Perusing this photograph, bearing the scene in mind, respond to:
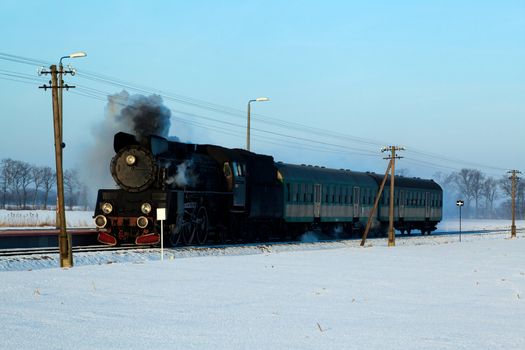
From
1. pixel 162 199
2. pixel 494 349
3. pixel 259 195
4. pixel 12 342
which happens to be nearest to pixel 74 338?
pixel 12 342

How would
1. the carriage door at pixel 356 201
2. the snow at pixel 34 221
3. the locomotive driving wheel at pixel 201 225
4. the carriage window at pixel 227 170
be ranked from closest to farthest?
the locomotive driving wheel at pixel 201 225
the carriage window at pixel 227 170
the carriage door at pixel 356 201
the snow at pixel 34 221

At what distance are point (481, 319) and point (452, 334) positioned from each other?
1709 millimetres

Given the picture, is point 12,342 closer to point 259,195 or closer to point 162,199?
point 162,199

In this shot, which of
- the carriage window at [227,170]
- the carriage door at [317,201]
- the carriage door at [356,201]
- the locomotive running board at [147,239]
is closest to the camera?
the locomotive running board at [147,239]

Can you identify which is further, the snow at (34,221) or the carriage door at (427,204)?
the carriage door at (427,204)

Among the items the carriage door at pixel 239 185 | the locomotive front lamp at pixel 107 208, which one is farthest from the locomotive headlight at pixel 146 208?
the carriage door at pixel 239 185

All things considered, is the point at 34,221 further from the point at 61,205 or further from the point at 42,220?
the point at 61,205

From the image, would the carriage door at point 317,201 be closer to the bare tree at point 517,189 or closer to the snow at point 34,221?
the snow at point 34,221

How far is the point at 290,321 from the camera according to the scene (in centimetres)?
1079

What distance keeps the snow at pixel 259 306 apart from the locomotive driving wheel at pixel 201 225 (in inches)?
270

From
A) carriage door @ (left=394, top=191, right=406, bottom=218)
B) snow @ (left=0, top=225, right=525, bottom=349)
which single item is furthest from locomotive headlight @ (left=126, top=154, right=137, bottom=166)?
carriage door @ (left=394, top=191, right=406, bottom=218)

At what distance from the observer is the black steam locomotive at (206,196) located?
26.9 metres

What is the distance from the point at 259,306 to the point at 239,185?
1874cm

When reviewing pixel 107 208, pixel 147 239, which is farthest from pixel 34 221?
pixel 147 239
